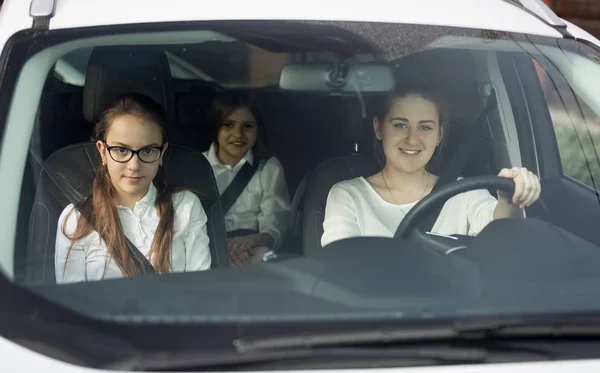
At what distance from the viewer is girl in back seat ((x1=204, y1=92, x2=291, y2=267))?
112 inches

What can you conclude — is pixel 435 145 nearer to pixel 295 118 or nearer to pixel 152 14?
pixel 295 118

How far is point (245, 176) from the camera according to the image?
10.6 feet

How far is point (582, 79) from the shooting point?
2.48 metres

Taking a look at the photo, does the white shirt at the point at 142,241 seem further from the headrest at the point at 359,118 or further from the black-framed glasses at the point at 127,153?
the headrest at the point at 359,118

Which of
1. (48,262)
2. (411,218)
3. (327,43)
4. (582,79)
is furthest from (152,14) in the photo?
(582,79)

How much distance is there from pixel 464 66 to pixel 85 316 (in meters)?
1.30

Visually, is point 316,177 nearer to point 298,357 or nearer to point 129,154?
point 129,154

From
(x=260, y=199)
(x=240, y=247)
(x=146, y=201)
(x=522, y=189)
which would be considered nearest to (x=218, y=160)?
(x=260, y=199)

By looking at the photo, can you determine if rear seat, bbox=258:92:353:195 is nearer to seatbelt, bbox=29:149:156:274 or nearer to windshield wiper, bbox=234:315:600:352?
seatbelt, bbox=29:149:156:274

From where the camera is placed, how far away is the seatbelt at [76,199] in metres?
2.39

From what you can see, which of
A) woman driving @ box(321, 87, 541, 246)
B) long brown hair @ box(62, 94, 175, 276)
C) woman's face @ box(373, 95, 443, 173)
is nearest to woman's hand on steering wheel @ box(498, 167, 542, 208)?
woman driving @ box(321, 87, 541, 246)

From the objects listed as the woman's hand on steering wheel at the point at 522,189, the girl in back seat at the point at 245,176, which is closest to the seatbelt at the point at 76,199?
the girl in back seat at the point at 245,176

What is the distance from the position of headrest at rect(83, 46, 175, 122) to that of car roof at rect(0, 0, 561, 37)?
0.23 meters

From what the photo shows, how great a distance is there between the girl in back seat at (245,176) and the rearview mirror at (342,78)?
0.35 meters
